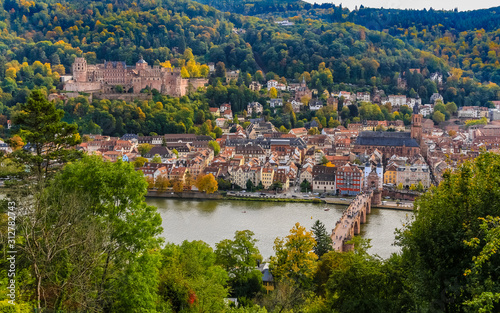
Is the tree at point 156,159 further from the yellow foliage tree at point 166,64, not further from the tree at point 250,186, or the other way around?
the yellow foliage tree at point 166,64

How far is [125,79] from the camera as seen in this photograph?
4528cm

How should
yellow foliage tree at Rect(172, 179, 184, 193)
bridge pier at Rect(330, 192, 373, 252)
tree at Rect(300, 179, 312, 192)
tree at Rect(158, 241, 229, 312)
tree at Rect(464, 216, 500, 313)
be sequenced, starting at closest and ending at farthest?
tree at Rect(464, 216, 500, 313) < tree at Rect(158, 241, 229, 312) < bridge pier at Rect(330, 192, 373, 252) < yellow foliage tree at Rect(172, 179, 184, 193) < tree at Rect(300, 179, 312, 192)

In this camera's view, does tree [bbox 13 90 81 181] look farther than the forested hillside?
No

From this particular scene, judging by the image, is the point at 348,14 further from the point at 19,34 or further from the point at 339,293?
the point at 339,293

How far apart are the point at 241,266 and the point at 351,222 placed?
8.53 meters

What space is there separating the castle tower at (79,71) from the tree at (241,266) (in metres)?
36.5

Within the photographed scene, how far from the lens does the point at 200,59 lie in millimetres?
57125

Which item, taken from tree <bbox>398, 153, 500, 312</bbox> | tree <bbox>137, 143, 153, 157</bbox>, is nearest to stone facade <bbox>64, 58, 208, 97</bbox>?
tree <bbox>137, 143, 153, 157</bbox>

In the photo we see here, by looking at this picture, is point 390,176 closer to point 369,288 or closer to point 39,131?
point 369,288

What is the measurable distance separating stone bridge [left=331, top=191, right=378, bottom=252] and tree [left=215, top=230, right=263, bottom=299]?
11.7 feet

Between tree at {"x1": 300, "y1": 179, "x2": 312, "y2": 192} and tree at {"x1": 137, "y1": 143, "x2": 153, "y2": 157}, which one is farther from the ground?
tree at {"x1": 137, "y1": 143, "x2": 153, "y2": 157}

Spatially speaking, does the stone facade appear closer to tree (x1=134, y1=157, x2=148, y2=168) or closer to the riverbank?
tree (x1=134, y1=157, x2=148, y2=168)

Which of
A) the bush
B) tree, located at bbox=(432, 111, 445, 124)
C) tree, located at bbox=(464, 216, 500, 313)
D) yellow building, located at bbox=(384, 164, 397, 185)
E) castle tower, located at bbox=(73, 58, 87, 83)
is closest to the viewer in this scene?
tree, located at bbox=(464, 216, 500, 313)

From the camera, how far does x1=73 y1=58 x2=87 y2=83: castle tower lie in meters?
45.3
